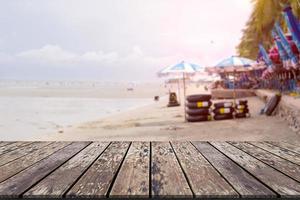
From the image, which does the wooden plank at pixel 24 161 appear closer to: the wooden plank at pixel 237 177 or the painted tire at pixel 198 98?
the wooden plank at pixel 237 177

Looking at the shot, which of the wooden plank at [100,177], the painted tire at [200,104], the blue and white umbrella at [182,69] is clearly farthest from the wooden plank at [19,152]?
the blue and white umbrella at [182,69]

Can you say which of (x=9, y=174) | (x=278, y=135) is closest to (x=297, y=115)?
(x=278, y=135)

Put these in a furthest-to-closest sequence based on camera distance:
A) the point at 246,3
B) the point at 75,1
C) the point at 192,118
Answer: the point at 246,3, the point at 75,1, the point at 192,118

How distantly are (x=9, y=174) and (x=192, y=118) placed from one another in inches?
414

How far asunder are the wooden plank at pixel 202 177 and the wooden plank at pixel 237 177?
0.03 m

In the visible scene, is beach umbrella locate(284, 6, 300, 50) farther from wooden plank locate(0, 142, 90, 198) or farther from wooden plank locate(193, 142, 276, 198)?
wooden plank locate(0, 142, 90, 198)

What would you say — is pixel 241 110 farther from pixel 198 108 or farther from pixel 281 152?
pixel 281 152

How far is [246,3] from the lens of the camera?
92.1 ft

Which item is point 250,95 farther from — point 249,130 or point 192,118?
point 249,130

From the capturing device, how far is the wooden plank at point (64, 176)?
1205 millimetres

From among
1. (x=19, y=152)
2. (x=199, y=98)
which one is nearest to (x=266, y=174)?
(x=19, y=152)

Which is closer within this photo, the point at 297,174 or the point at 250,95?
the point at 297,174

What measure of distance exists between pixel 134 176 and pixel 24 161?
2.59ft

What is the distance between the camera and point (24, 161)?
5.90 ft
